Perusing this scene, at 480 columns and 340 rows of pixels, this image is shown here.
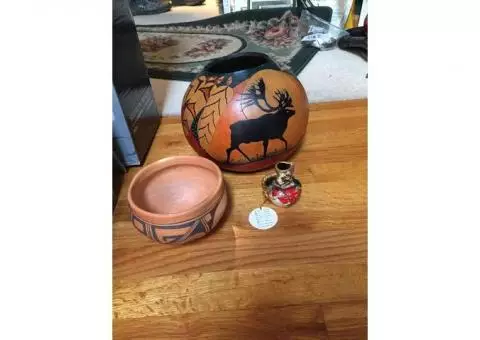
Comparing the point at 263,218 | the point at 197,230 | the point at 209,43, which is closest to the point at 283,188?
the point at 263,218

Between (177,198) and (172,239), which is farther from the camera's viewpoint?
(177,198)

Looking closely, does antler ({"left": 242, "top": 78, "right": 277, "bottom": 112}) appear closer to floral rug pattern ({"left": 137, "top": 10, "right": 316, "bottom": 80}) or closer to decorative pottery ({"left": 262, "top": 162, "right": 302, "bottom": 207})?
decorative pottery ({"left": 262, "top": 162, "right": 302, "bottom": 207})

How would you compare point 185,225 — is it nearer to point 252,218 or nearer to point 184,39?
point 252,218

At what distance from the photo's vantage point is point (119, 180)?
27.3 inches

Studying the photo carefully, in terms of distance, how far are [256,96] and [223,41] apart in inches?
31.5

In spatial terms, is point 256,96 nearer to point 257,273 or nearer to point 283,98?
point 283,98

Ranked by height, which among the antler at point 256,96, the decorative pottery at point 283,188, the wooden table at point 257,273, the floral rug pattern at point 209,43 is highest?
the antler at point 256,96

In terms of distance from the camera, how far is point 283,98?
59 centimetres

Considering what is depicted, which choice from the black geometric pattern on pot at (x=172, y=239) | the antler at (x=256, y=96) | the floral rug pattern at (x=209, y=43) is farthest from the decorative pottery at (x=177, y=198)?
the floral rug pattern at (x=209, y=43)

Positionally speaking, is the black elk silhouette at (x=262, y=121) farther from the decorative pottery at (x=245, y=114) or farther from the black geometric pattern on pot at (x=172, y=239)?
the black geometric pattern on pot at (x=172, y=239)

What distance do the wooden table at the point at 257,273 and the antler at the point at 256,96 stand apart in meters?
0.15

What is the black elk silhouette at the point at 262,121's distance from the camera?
1.90 ft

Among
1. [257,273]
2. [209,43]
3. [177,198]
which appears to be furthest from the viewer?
[209,43]

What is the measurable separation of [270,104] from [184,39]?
2.90ft
